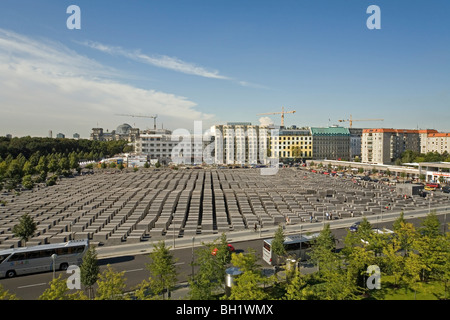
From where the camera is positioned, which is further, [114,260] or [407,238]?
[114,260]

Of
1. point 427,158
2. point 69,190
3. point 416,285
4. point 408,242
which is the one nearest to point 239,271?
point 416,285

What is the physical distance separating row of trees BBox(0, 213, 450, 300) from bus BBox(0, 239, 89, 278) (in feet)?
13.6

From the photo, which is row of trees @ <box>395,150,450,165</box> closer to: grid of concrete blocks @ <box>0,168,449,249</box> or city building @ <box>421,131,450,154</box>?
city building @ <box>421,131,450,154</box>

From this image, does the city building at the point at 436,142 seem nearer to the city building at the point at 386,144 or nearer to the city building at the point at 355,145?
the city building at the point at 386,144

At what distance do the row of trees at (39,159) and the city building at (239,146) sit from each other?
156 feet

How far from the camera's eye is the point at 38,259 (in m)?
17.2

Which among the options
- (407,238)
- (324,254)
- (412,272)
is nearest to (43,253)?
(324,254)

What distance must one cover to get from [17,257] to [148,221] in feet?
36.1

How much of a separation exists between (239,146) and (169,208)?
77895 mm

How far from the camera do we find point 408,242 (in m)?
16.8

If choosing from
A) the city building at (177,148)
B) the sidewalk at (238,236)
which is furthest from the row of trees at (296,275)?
the city building at (177,148)

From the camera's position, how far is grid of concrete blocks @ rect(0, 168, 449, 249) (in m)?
24.4

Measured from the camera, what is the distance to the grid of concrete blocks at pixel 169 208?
24.4 meters

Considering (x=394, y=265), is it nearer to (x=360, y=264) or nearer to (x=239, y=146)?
(x=360, y=264)
